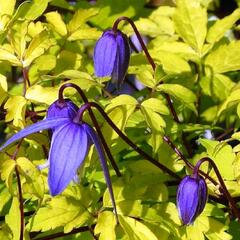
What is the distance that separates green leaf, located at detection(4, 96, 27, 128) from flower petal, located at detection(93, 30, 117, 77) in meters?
0.17

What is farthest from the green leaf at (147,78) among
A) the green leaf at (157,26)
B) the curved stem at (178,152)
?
the green leaf at (157,26)

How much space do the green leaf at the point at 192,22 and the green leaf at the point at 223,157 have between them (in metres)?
0.36

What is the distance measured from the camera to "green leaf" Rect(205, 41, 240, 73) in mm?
1793

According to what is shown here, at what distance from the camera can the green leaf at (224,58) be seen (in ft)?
5.88

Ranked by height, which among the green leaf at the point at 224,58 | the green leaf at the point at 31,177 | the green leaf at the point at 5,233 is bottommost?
the green leaf at the point at 5,233

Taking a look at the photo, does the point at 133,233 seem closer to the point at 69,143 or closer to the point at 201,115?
the point at 69,143

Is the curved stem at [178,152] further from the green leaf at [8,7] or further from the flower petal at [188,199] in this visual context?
the green leaf at [8,7]

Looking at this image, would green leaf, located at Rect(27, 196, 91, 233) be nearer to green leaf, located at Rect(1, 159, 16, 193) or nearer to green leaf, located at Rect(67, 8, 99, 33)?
green leaf, located at Rect(1, 159, 16, 193)

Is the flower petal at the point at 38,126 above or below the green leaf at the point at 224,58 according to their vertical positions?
above

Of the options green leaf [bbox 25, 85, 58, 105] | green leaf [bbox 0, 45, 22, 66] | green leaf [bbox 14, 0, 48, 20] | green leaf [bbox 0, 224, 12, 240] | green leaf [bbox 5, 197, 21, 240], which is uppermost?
green leaf [bbox 14, 0, 48, 20]

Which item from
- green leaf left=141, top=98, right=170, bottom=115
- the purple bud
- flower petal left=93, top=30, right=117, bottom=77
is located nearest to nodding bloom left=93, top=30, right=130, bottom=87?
flower petal left=93, top=30, right=117, bottom=77

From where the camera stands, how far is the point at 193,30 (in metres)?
1.83

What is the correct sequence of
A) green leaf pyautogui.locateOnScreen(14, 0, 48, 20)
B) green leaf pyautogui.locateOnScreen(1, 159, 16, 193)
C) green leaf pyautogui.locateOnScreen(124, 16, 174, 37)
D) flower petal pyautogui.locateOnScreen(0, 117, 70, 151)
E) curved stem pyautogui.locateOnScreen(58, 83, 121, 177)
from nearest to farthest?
flower petal pyautogui.locateOnScreen(0, 117, 70, 151), curved stem pyautogui.locateOnScreen(58, 83, 121, 177), green leaf pyautogui.locateOnScreen(1, 159, 16, 193), green leaf pyautogui.locateOnScreen(14, 0, 48, 20), green leaf pyautogui.locateOnScreen(124, 16, 174, 37)

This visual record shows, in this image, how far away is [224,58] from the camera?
1.81 metres
